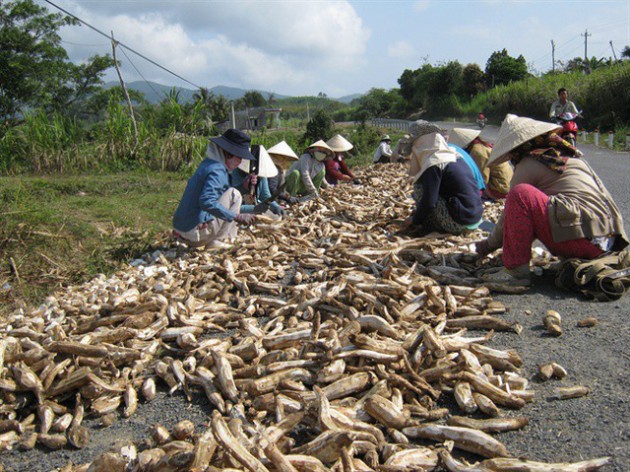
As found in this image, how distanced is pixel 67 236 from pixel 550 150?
14.4 feet

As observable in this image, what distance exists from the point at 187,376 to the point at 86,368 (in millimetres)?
452

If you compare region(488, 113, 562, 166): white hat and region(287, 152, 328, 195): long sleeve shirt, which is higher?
region(488, 113, 562, 166): white hat

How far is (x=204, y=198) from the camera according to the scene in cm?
433

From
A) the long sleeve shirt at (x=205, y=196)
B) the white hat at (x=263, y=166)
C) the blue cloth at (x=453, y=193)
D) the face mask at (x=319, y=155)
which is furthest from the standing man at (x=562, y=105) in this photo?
the long sleeve shirt at (x=205, y=196)

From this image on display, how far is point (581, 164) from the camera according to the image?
10.7 feet

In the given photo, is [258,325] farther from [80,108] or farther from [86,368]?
[80,108]

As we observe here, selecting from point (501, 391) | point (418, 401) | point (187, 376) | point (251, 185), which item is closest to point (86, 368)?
point (187, 376)

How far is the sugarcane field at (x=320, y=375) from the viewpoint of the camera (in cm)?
178

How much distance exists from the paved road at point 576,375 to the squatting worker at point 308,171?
4.15m

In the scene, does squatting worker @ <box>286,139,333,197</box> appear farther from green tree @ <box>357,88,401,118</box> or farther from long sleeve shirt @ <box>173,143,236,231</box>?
green tree @ <box>357,88,401,118</box>

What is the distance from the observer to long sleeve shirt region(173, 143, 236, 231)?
14.3 feet

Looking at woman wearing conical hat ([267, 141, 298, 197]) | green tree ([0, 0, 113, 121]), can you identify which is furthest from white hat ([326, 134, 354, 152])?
green tree ([0, 0, 113, 121])

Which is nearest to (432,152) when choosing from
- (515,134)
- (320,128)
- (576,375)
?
(515,134)

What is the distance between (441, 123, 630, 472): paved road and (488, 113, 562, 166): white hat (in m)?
0.85
